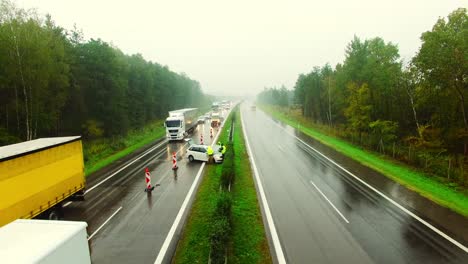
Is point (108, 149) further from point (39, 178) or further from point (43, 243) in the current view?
point (43, 243)

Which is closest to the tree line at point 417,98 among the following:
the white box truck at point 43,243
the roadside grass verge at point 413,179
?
the roadside grass verge at point 413,179

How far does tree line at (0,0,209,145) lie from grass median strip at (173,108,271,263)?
19.0 m

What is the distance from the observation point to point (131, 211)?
1672cm

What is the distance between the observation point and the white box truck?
639 cm

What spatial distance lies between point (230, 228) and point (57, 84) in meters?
27.7

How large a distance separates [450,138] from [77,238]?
31.0 m

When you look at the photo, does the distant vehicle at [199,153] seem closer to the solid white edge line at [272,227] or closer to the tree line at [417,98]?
the solid white edge line at [272,227]

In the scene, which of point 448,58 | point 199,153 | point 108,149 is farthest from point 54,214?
point 448,58

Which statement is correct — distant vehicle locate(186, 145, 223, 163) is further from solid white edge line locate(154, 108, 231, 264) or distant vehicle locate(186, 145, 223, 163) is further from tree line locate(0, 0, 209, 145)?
tree line locate(0, 0, 209, 145)

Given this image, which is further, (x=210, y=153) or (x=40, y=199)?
(x=210, y=153)

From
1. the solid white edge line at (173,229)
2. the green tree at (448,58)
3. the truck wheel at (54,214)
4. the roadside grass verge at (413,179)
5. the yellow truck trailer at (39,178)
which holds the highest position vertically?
the green tree at (448,58)

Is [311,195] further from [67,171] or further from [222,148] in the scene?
[67,171]

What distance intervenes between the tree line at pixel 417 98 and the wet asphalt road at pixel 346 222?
292 inches

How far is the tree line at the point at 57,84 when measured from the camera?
26641 millimetres
